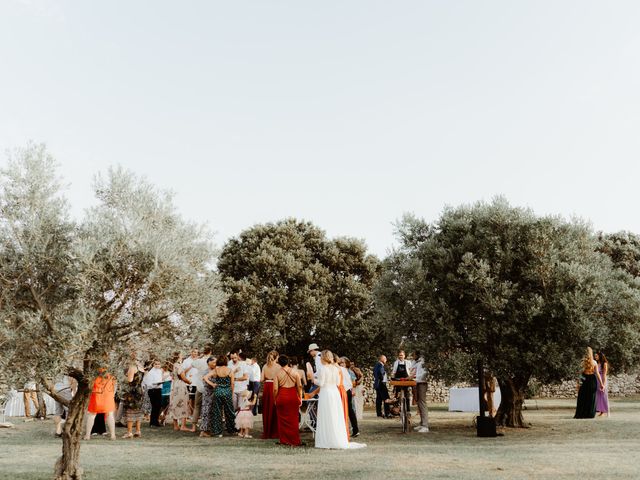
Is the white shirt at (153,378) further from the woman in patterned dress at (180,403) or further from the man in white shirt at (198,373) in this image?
the man in white shirt at (198,373)

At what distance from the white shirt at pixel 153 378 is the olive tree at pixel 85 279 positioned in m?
9.65

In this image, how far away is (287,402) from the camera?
1398cm

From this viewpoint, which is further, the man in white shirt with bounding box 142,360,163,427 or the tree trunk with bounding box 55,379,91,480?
the man in white shirt with bounding box 142,360,163,427

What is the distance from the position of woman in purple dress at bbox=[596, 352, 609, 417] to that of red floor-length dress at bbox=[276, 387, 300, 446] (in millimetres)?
9424

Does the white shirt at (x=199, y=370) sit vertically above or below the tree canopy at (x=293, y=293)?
below

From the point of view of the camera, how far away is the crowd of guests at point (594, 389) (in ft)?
60.1

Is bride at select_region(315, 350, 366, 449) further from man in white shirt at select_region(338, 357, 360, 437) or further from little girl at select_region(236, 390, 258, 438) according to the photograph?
little girl at select_region(236, 390, 258, 438)

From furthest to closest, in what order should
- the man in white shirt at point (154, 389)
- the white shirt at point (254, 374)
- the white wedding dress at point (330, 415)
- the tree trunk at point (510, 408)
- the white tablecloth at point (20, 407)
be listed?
the white tablecloth at point (20, 407), the white shirt at point (254, 374), the man in white shirt at point (154, 389), the tree trunk at point (510, 408), the white wedding dress at point (330, 415)

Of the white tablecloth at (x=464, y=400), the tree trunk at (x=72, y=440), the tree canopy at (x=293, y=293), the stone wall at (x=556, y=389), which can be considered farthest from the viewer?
the stone wall at (x=556, y=389)

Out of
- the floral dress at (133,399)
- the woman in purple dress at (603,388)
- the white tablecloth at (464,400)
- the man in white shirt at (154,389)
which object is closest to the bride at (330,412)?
the floral dress at (133,399)

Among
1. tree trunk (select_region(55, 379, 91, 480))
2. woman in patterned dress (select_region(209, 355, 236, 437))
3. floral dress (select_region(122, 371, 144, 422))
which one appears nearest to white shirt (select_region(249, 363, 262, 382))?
woman in patterned dress (select_region(209, 355, 236, 437))

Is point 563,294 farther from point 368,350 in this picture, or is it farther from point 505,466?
point 368,350

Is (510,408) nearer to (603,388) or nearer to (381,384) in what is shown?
(603,388)

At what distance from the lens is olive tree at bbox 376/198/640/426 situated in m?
15.0
